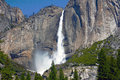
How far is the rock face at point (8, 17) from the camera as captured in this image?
166 meters

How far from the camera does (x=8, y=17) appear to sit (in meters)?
180

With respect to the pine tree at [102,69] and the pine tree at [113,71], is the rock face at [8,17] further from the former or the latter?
the pine tree at [113,71]

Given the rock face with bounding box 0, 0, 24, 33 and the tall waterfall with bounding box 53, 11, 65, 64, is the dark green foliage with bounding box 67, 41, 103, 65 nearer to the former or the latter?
the tall waterfall with bounding box 53, 11, 65, 64

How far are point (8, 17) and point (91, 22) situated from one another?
2736 inches

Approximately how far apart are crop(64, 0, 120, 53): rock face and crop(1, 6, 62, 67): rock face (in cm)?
1321

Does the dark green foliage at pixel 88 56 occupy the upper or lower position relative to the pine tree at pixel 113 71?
upper

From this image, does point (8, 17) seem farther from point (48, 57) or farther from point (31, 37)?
point (48, 57)

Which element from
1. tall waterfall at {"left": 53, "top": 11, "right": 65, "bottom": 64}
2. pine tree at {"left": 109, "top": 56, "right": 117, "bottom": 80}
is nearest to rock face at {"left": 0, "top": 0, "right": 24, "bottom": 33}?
tall waterfall at {"left": 53, "top": 11, "right": 65, "bottom": 64}

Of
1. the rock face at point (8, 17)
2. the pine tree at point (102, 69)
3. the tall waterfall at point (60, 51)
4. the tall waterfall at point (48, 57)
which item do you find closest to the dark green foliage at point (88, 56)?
the tall waterfall at point (60, 51)

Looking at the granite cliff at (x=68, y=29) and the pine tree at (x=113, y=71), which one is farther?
the granite cliff at (x=68, y=29)

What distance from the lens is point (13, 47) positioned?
148 metres

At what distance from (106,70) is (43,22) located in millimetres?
108131

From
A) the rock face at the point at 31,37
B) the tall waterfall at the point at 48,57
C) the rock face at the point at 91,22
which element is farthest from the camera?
the rock face at the point at 31,37

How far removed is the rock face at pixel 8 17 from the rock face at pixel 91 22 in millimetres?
47160
